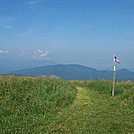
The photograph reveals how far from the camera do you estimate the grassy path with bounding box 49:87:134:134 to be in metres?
16.2

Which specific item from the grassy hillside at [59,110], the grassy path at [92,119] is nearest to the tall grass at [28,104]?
the grassy hillside at [59,110]

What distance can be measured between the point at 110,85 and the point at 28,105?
14183mm

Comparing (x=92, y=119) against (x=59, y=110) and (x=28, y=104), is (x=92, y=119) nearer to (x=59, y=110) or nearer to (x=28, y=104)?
(x=59, y=110)

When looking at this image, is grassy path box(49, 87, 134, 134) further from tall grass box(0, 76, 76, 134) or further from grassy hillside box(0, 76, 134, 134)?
tall grass box(0, 76, 76, 134)

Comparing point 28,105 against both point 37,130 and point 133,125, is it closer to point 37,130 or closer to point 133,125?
point 37,130

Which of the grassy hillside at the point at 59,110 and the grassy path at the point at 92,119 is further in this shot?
the grassy hillside at the point at 59,110

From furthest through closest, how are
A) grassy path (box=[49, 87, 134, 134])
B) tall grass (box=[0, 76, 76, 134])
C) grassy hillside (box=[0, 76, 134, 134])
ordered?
tall grass (box=[0, 76, 76, 134]) → grassy hillside (box=[0, 76, 134, 134]) → grassy path (box=[49, 87, 134, 134])

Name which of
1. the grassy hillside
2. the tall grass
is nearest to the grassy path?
the grassy hillside

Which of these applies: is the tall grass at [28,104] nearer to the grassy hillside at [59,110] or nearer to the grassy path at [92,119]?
the grassy hillside at [59,110]

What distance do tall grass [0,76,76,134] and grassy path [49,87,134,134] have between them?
2.50 ft

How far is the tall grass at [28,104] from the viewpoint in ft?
54.6

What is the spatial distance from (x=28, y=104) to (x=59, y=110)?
2157 mm

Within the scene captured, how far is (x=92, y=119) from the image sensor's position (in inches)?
733

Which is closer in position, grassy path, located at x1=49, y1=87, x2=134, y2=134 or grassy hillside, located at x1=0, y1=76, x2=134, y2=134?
grassy path, located at x1=49, y1=87, x2=134, y2=134
